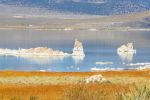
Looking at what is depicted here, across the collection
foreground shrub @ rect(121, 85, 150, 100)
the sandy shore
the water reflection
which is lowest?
the water reflection

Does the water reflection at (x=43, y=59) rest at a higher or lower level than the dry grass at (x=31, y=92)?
lower

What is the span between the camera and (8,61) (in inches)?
3354

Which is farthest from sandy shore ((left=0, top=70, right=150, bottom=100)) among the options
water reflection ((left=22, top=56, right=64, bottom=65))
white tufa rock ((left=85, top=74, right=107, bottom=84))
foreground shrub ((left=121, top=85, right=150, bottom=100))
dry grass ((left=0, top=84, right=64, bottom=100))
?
water reflection ((left=22, top=56, right=64, bottom=65))

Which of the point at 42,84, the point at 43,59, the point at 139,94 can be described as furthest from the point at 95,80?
the point at 43,59

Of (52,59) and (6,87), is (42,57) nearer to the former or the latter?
(52,59)

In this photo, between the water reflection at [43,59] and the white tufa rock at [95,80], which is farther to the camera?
the water reflection at [43,59]

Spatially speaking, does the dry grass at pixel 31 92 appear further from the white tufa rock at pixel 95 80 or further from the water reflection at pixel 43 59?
the water reflection at pixel 43 59

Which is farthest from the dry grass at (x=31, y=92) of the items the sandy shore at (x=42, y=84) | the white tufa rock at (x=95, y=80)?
the white tufa rock at (x=95, y=80)

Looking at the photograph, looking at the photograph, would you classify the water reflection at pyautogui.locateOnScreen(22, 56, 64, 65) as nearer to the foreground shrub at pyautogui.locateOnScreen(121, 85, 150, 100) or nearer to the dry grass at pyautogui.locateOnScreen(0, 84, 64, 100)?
the dry grass at pyautogui.locateOnScreen(0, 84, 64, 100)

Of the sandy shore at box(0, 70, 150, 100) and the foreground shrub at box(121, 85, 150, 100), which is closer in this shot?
the foreground shrub at box(121, 85, 150, 100)

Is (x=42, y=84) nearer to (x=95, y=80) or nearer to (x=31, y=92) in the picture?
(x=95, y=80)

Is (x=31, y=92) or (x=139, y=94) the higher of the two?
(x=139, y=94)

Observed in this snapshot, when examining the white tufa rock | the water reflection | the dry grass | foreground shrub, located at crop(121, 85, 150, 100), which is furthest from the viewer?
the water reflection

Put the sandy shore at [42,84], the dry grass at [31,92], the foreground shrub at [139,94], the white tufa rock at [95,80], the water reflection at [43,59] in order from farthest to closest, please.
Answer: the water reflection at [43,59]
the white tufa rock at [95,80]
the sandy shore at [42,84]
the dry grass at [31,92]
the foreground shrub at [139,94]
